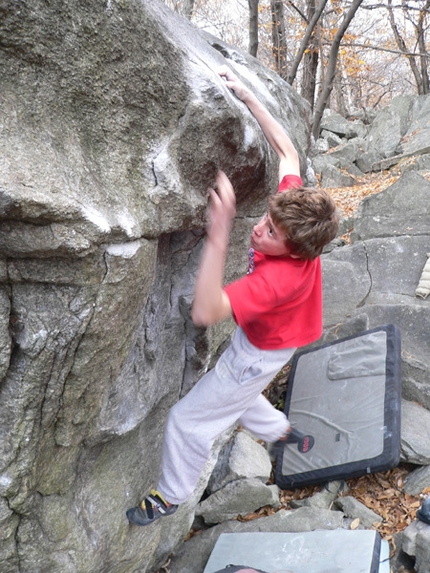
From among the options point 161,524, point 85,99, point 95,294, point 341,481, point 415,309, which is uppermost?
point 85,99

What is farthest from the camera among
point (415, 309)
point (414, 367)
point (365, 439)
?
point (415, 309)

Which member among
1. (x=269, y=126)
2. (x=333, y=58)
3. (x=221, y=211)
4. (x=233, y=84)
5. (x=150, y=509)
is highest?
(x=333, y=58)

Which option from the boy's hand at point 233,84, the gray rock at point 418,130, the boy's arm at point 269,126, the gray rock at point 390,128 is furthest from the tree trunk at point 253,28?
the boy's hand at point 233,84

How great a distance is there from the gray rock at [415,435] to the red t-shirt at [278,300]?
213 cm

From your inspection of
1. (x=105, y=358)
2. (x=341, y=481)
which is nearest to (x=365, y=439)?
(x=341, y=481)

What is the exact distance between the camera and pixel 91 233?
Answer: 5.56 ft

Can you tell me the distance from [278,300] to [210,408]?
2.17 ft

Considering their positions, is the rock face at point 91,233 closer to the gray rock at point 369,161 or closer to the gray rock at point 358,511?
the gray rock at point 358,511

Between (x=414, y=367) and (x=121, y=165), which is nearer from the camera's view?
(x=121, y=165)

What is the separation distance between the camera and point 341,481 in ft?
13.5

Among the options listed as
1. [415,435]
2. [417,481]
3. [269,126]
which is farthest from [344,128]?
[269,126]

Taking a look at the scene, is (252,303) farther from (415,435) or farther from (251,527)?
(415,435)

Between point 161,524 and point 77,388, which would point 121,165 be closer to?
point 77,388

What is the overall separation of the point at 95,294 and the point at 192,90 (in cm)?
87
